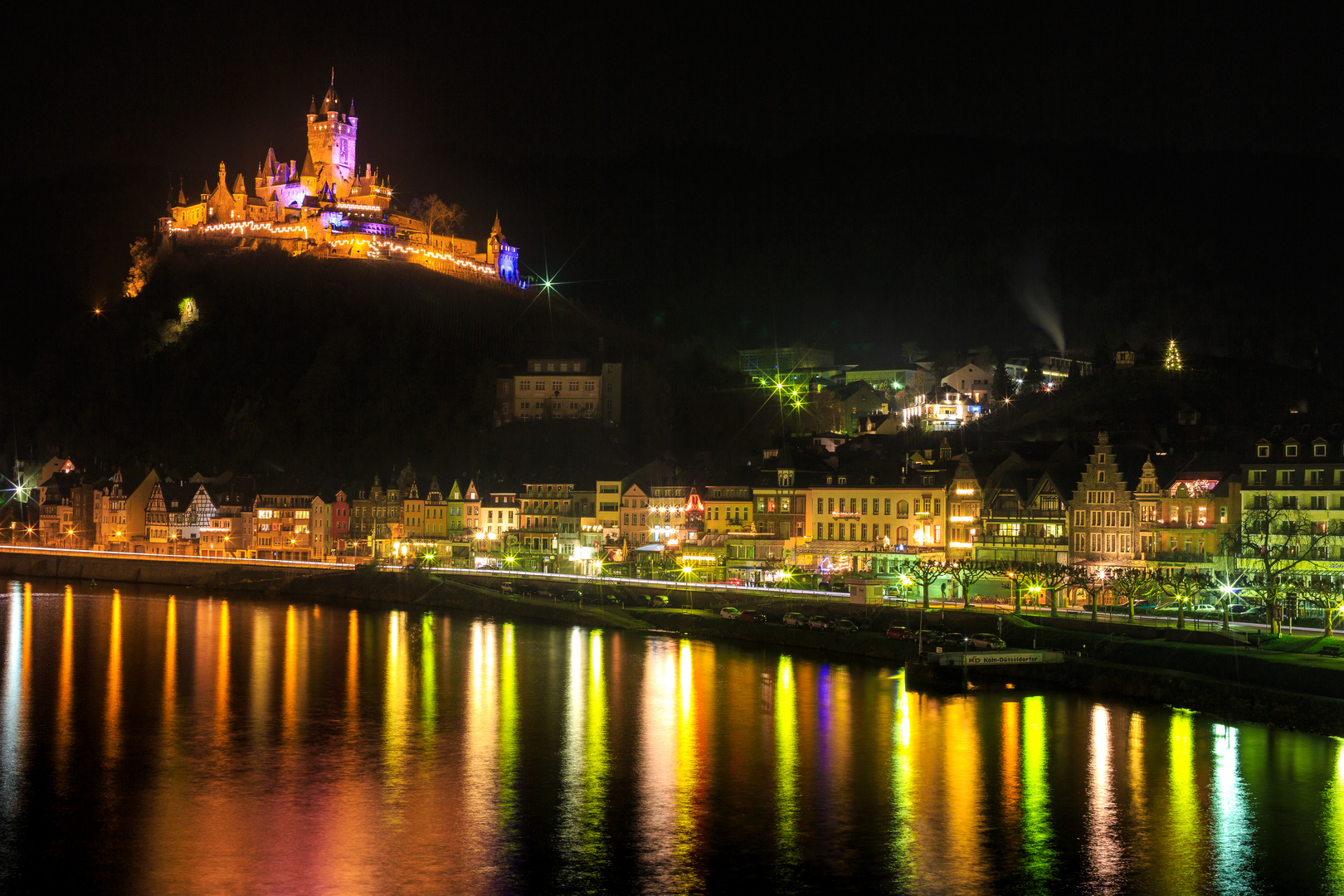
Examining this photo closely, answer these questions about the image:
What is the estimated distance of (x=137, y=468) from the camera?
8619 centimetres

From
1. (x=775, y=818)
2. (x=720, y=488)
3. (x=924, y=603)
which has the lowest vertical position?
(x=775, y=818)

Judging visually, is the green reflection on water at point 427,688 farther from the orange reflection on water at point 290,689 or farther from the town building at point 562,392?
the town building at point 562,392

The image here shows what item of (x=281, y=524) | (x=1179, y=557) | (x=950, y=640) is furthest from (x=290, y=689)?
(x=281, y=524)

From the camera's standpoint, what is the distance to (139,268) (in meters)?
108

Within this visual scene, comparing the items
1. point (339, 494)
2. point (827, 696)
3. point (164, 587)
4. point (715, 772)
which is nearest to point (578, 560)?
point (339, 494)

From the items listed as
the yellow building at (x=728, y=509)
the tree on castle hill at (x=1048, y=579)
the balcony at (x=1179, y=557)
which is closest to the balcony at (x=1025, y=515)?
the balcony at (x=1179, y=557)

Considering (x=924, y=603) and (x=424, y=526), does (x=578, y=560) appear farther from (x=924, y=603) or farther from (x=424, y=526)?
(x=924, y=603)

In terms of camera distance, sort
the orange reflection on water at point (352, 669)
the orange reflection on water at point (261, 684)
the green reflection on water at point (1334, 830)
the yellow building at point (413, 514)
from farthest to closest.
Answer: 1. the yellow building at point (413, 514)
2. the orange reflection on water at point (352, 669)
3. the orange reflection on water at point (261, 684)
4. the green reflection on water at point (1334, 830)

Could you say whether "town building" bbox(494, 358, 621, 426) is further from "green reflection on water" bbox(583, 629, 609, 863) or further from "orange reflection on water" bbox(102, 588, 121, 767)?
"green reflection on water" bbox(583, 629, 609, 863)

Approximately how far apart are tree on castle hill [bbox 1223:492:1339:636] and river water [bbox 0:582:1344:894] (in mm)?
9599

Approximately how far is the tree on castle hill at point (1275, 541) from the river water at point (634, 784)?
9599 millimetres

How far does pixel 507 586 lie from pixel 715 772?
3113cm

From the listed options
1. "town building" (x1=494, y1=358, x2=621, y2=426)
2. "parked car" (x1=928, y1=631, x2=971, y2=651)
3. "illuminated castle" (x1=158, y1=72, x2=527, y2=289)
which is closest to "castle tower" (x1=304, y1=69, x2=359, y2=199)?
"illuminated castle" (x1=158, y1=72, x2=527, y2=289)

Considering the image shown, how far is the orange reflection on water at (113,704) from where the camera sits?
31.2m
